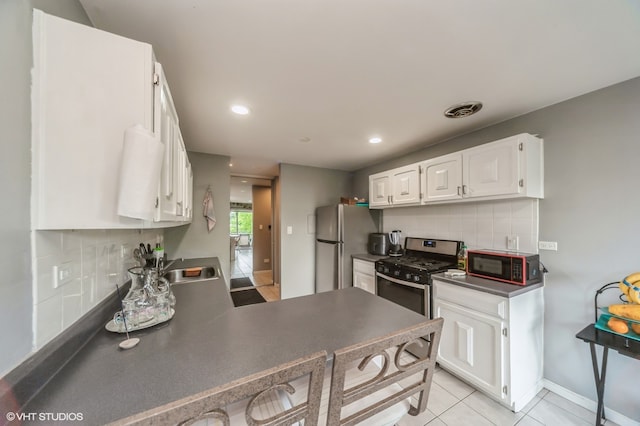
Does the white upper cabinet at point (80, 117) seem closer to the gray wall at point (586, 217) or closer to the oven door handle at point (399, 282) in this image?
the oven door handle at point (399, 282)

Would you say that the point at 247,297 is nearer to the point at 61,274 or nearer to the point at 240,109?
the point at 240,109

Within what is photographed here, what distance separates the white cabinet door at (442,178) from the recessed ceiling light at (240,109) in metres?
1.98

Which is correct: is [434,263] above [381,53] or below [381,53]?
below

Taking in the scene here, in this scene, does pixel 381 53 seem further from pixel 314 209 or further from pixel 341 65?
pixel 314 209

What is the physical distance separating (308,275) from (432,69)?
3.25 m

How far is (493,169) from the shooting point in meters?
1.96

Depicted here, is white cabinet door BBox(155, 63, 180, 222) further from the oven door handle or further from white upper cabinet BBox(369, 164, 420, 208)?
white upper cabinet BBox(369, 164, 420, 208)

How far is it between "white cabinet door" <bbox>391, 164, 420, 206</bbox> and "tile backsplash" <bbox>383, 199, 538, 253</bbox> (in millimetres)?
305

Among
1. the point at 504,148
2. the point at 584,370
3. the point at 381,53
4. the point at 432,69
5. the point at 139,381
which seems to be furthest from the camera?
the point at 504,148

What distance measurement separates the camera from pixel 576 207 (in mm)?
1714

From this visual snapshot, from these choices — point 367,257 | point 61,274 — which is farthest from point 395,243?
A: point 61,274

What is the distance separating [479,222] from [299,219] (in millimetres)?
2483

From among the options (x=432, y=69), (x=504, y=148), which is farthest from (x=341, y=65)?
(x=504, y=148)

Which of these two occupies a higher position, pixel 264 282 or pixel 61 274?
pixel 61 274
